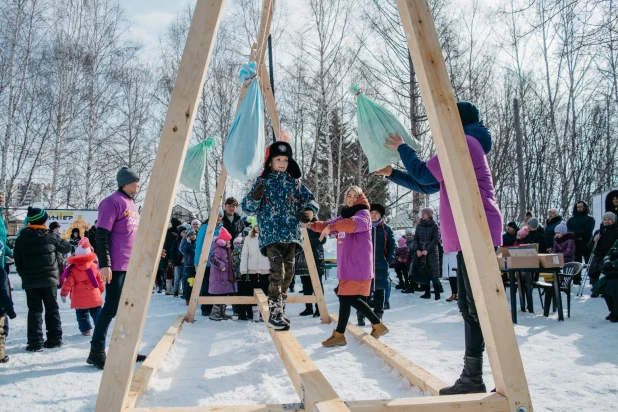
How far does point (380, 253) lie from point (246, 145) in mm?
4185

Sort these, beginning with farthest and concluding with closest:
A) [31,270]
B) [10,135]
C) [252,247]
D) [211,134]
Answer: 1. [211,134]
2. [10,135]
3. [252,247]
4. [31,270]

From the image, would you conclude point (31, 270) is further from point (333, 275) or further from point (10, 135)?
point (10, 135)

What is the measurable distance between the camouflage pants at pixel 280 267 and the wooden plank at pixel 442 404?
6.75ft

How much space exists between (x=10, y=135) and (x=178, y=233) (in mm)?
8697

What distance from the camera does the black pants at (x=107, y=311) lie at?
14.3 ft

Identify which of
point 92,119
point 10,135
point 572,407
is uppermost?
point 92,119

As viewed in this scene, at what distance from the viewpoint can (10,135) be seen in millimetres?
16000

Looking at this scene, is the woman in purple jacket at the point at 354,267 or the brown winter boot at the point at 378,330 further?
the brown winter boot at the point at 378,330

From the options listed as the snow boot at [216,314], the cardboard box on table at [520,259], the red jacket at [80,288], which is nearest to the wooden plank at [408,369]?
the cardboard box on table at [520,259]

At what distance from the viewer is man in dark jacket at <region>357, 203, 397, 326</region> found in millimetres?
6976

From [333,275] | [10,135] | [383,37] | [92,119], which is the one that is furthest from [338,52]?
[10,135]

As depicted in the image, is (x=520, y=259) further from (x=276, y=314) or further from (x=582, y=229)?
(x=582, y=229)

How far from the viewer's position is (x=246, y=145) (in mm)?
3924

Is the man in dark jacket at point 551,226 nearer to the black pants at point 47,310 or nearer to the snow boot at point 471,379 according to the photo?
the snow boot at point 471,379
